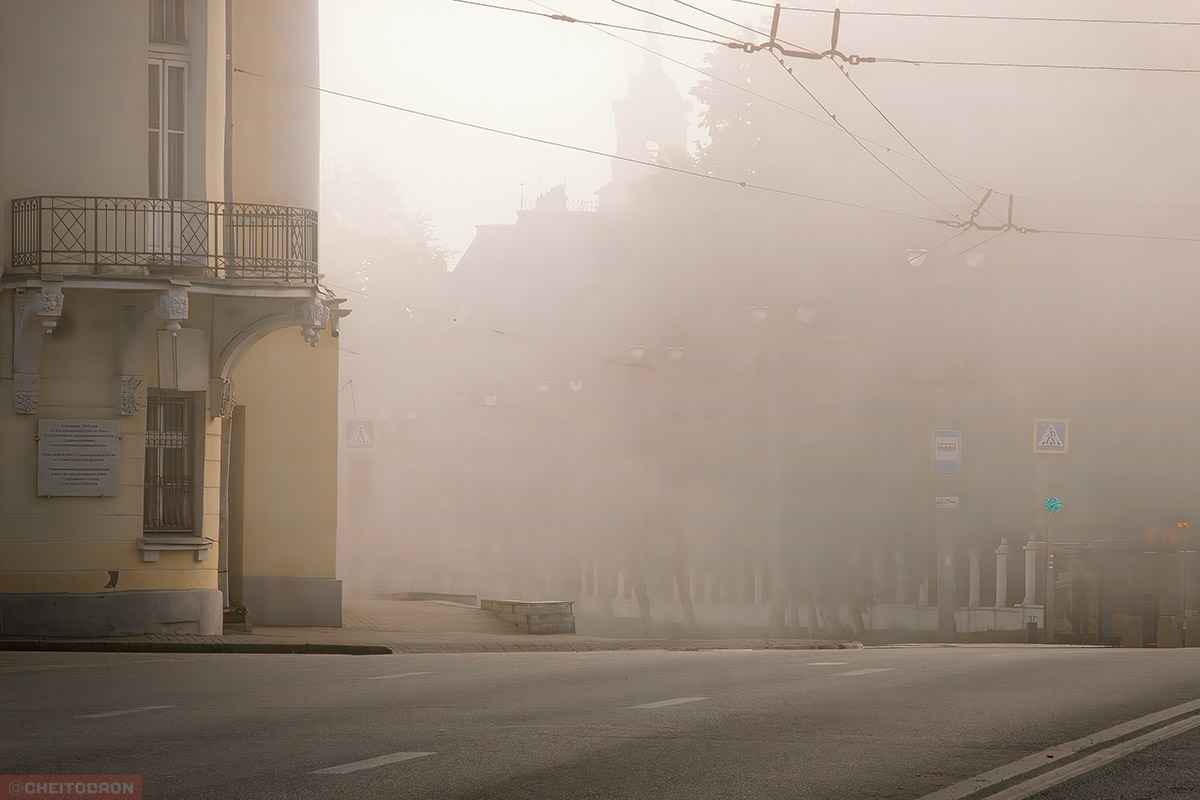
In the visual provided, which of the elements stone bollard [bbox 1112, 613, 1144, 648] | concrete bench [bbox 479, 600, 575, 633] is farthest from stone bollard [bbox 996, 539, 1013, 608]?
concrete bench [bbox 479, 600, 575, 633]

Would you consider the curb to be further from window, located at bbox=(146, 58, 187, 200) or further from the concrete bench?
window, located at bbox=(146, 58, 187, 200)

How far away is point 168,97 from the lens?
19.3 meters

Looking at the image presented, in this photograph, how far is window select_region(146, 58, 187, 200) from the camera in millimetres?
19141

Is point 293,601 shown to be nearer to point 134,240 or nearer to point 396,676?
point 134,240

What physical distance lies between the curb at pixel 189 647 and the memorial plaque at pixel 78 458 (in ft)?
6.29

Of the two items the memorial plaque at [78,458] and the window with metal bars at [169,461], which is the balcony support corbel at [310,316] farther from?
the memorial plaque at [78,458]

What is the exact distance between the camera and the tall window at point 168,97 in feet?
62.8

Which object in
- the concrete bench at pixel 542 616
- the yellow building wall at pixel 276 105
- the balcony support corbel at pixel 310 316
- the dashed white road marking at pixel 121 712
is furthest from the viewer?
the concrete bench at pixel 542 616

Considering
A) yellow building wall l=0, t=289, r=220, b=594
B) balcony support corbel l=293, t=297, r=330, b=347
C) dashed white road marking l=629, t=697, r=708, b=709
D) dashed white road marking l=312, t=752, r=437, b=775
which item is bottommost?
dashed white road marking l=629, t=697, r=708, b=709

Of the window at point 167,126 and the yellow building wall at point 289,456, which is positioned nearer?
the window at point 167,126

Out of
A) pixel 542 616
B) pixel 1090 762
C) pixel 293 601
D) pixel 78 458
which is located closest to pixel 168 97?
pixel 78 458

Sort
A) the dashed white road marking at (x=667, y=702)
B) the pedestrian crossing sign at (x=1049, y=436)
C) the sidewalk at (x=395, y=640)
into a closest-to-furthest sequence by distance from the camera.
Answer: the dashed white road marking at (x=667, y=702) → the sidewalk at (x=395, y=640) → the pedestrian crossing sign at (x=1049, y=436)

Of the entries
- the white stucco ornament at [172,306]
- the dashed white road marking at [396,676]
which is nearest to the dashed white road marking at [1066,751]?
the dashed white road marking at [396,676]

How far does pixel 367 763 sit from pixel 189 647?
10.3 metres
